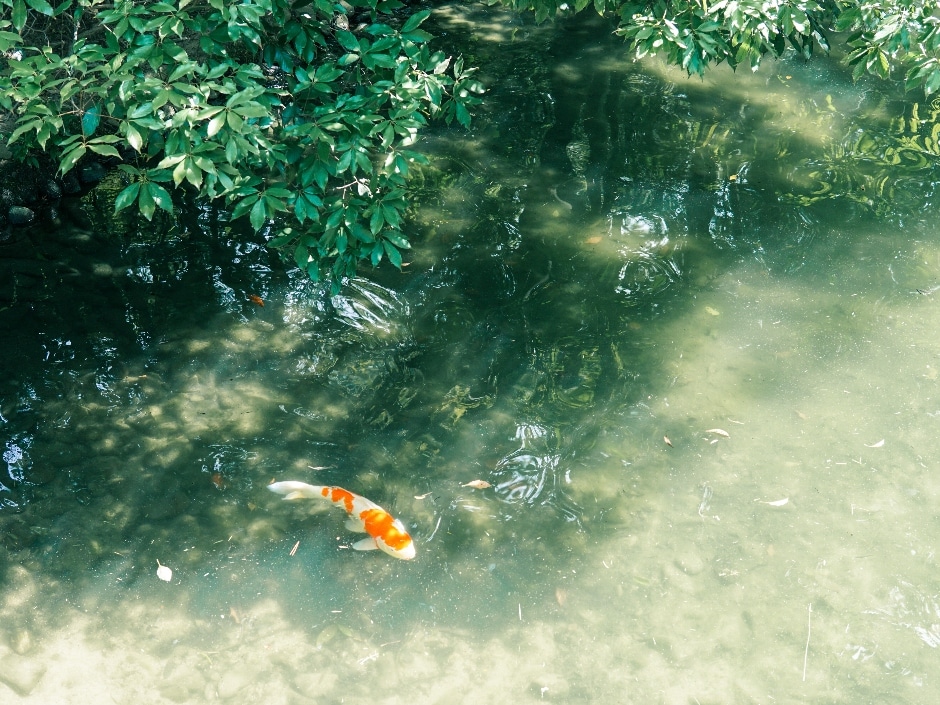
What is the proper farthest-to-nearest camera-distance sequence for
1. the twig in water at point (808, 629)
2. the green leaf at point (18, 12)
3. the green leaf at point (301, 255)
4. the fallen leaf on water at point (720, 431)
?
the fallen leaf on water at point (720, 431), the green leaf at point (301, 255), the green leaf at point (18, 12), the twig in water at point (808, 629)

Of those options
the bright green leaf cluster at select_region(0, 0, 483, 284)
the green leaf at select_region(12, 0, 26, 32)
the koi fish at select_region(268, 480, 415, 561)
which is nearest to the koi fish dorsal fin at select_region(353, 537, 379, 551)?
the koi fish at select_region(268, 480, 415, 561)

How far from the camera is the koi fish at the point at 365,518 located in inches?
132

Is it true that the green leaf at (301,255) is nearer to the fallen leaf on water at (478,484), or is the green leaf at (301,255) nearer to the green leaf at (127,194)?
the green leaf at (127,194)

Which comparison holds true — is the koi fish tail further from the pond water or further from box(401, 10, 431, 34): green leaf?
box(401, 10, 431, 34): green leaf

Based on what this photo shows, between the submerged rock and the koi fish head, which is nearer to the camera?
the koi fish head

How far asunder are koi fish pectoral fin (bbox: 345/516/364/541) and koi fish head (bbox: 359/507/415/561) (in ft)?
0.06

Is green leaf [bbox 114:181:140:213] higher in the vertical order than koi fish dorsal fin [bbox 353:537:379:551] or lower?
higher

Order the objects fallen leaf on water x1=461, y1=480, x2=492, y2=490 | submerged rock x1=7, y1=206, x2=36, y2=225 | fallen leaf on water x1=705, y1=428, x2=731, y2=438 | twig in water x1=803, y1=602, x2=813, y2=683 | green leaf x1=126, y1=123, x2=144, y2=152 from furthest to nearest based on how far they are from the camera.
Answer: submerged rock x1=7, y1=206, x2=36, y2=225, fallen leaf on water x1=705, y1=428, x2=731, y2=438, fallen leaf on water x1=461, y1=480, x2=492, y2=490, twig in water x1=803, y1=602, x2=813, y2=683, green leaf x1=126, y1=123, x2=144, y2=152

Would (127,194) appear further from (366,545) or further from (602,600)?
(602,600)

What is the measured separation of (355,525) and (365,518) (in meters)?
0.07

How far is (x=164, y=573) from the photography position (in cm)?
330

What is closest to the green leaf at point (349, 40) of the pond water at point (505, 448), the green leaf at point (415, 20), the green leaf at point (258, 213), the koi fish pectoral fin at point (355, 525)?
the green leaf at point (415, 20)

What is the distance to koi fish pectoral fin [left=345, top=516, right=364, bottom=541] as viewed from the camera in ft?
11.3

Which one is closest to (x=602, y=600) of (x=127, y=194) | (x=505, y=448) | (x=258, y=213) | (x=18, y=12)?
(x=505, y=448)
